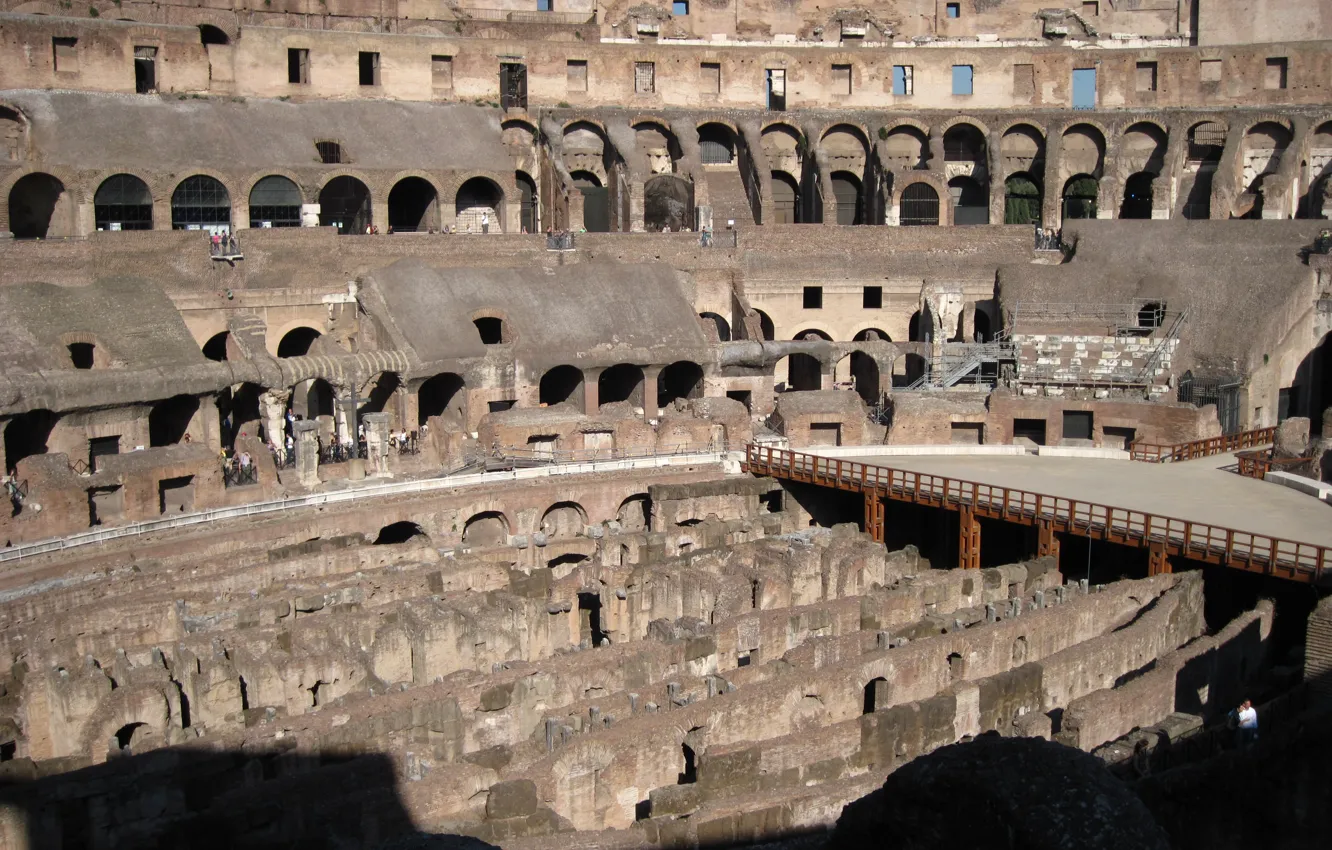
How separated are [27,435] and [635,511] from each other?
12970 millimetres

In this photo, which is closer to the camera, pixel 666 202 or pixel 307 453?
pixel 307 453

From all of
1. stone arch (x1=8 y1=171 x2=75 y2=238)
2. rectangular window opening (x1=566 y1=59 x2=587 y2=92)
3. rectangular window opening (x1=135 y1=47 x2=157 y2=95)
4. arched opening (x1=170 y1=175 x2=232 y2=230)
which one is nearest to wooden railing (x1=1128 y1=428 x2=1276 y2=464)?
rectangular window opening (x1=566 y1=59 x2=587 y2=92)

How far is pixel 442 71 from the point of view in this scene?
146ft

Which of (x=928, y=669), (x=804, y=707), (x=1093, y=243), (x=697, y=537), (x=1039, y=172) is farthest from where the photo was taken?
(x=1039, y=172)

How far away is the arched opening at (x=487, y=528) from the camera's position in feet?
101

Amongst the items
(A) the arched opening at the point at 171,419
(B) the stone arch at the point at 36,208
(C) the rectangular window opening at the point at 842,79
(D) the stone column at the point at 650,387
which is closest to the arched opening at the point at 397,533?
(A) the arched opening at the point at 171,419

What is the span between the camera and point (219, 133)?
39500 millimetres

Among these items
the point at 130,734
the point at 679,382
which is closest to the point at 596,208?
the point at 679,382

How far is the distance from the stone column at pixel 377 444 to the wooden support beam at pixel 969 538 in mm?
12535

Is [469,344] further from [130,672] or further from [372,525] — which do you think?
[130,672]

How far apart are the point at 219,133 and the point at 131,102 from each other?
8.36ft

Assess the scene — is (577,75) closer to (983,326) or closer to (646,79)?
(646,79)

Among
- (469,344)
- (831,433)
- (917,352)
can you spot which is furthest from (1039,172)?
(469,344)

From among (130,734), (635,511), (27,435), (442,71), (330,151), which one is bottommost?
(130,734)
